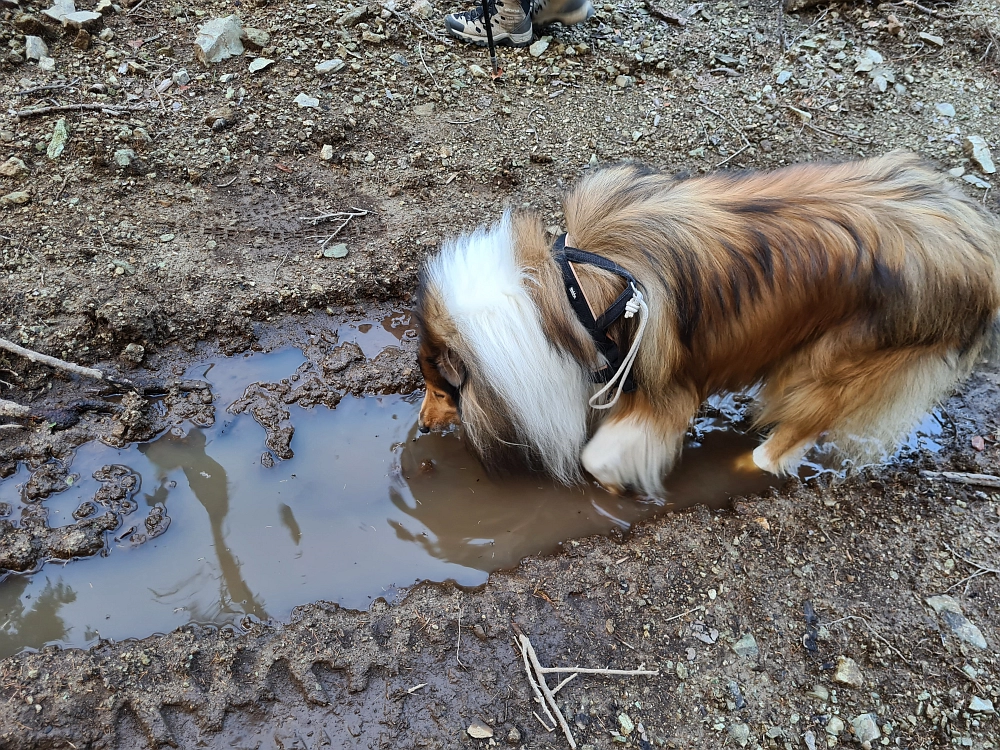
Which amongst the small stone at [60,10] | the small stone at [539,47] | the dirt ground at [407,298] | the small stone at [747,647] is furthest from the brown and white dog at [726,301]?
the small stone at [60,10]

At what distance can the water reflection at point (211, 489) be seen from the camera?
102 inches

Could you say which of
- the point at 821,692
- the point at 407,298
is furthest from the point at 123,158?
the point at 821,692

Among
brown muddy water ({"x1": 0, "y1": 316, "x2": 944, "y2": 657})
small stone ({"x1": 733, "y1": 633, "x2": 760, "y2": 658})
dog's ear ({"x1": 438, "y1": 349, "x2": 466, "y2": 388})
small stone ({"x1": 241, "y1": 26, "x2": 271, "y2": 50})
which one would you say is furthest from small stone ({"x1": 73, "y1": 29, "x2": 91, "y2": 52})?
small stone ({"x1": 733, "y1": 633, "x2": 760, "y2": 658})

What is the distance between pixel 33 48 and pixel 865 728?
18.8 feet

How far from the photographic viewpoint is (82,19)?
13.9ft

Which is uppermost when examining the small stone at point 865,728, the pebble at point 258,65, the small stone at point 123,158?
the pebble at point 258,65

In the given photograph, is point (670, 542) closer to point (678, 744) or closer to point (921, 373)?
point (678, 744)

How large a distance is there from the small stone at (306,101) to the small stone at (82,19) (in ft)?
4.97

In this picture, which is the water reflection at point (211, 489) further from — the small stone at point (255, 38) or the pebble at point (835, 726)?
the small stone at point (255, 38)

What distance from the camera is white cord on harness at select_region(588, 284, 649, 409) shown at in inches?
84.6

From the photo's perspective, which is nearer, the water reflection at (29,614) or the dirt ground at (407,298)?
the dirt ground at (407,298)

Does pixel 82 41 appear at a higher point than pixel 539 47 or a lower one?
lower

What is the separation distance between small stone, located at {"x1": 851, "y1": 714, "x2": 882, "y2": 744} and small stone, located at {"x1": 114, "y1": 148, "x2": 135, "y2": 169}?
14.7 feet

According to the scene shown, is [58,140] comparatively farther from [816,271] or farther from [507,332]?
[816,271]
